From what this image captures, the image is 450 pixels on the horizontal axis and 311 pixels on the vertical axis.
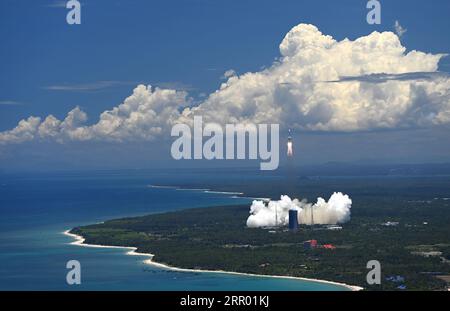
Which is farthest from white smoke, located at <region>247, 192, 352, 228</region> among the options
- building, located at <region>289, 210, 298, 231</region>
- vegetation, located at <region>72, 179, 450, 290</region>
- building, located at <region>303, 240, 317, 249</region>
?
building, located at <region>303, 240, 317, 249</region>

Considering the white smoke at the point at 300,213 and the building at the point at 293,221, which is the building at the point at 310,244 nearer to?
the building at the point at 293,221

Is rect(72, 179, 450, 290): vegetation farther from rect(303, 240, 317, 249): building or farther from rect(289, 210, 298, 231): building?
rect(289, 210, 298, 231): building

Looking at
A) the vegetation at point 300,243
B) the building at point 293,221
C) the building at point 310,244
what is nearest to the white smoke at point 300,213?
the vegetation at point 300,243

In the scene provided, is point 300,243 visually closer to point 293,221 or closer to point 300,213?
point 293,221

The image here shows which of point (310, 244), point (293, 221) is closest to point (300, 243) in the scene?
point (310, 244)
